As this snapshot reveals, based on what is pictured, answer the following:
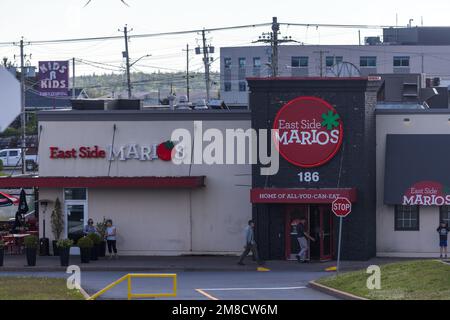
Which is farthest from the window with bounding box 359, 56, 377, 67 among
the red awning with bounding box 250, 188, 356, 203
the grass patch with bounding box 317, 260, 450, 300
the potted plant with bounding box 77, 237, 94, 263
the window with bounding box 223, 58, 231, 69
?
the grass patch with bounding box 317, 260, 450, 300

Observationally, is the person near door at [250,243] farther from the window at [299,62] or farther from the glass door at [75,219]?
the window at [299,62]

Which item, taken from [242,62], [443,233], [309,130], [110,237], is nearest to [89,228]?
[110,237]

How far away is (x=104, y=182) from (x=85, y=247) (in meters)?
3.14

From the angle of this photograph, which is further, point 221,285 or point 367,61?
point 367,61

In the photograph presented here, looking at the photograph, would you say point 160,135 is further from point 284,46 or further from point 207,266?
point 284,46

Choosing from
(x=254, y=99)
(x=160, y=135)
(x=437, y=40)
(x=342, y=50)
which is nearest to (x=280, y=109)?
(x=254, y=99)

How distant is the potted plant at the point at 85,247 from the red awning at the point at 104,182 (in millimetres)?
2886

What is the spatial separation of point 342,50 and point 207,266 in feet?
277

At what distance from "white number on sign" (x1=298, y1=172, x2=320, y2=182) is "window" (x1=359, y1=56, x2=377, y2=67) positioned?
81.0m

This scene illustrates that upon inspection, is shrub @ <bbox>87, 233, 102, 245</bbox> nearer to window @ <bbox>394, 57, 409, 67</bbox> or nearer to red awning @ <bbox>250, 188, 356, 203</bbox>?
red awning @ <bbox>250, 188, 356, 203</bbox>

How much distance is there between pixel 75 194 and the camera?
38.2m

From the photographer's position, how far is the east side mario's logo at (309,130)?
3578 centimetres

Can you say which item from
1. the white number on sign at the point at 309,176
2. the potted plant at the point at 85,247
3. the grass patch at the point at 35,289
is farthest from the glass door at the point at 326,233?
the grass patch at the point at 35,289

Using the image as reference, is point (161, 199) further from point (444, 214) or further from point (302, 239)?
point (444, 214)
